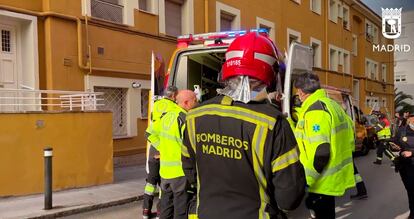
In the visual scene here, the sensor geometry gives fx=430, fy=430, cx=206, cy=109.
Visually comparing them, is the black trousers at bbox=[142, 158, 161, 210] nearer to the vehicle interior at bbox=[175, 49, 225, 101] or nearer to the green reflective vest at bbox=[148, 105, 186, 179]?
the green reflective vest at bbox=[148, 105, 186, 179]

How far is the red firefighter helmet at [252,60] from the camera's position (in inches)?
84.5

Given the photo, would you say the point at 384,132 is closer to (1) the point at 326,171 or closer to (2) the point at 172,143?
(1) the point at 326,171

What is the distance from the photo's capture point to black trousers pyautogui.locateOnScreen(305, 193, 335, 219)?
13.6 ft

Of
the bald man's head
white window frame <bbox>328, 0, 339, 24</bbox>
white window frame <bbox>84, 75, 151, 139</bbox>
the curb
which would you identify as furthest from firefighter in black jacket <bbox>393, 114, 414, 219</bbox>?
white window frame <bbox>328, 0, 339, 24</bbox>

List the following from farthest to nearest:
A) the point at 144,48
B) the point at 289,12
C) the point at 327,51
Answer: the point at 327,51 → the point at 289,12 → the point at 144,48

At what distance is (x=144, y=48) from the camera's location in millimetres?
12875

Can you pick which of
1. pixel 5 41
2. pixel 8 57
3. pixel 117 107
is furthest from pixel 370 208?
pixel 5 41

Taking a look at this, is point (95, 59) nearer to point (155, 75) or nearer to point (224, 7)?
point (155, 75)

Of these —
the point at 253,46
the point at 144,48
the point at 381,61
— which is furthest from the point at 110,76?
the point at 381,61

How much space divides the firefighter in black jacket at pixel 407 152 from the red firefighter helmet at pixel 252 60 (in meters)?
4.30

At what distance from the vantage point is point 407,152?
577 cm

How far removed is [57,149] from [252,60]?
7.33 meters

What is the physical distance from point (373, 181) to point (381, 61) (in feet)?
99.0

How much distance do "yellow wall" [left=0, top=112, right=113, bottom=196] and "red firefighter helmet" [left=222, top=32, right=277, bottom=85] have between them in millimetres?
Result: 6875
